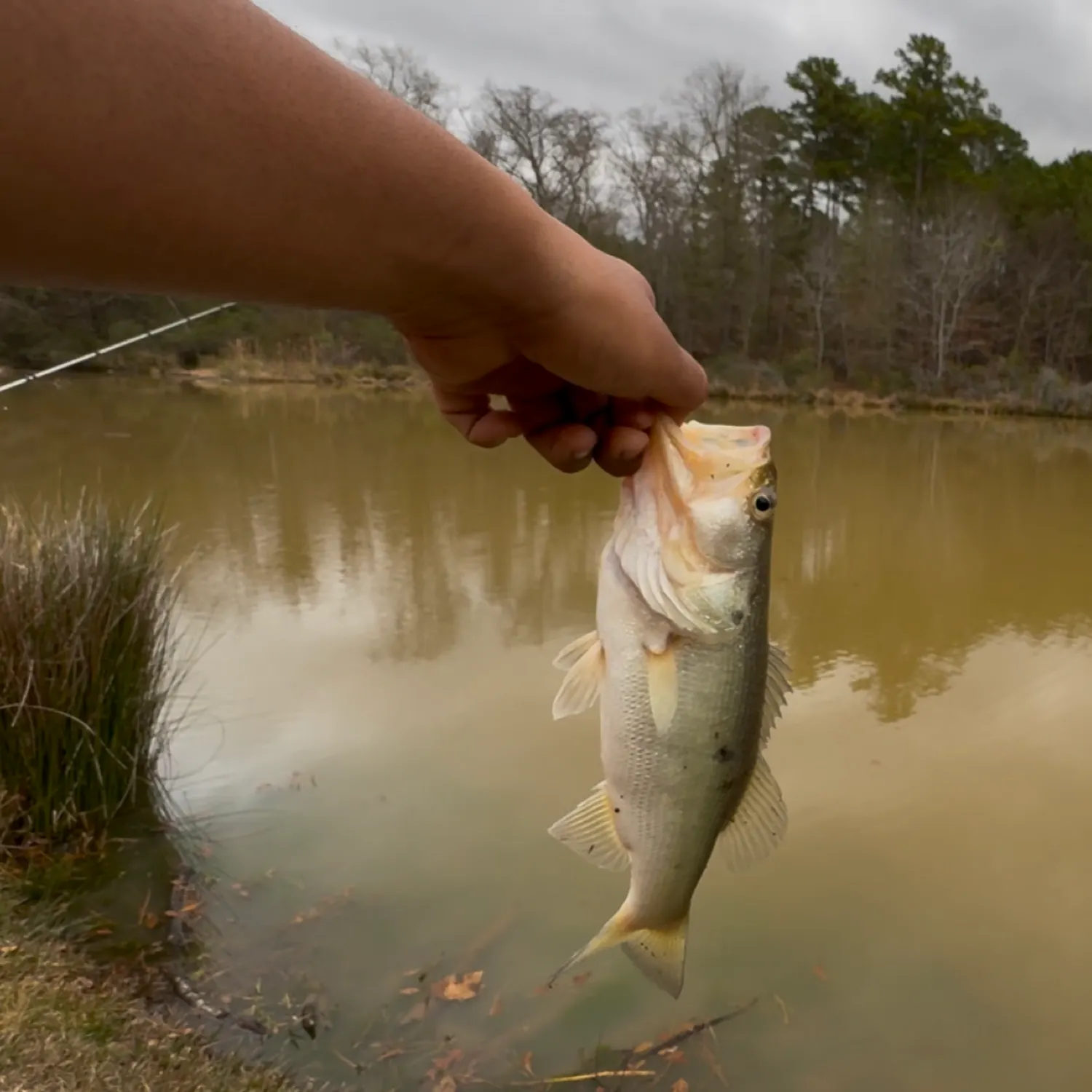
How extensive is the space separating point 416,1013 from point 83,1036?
1.15 metres

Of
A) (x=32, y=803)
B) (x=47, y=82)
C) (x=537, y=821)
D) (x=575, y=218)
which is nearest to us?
(x=47, y=82)

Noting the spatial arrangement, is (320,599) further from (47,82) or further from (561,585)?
(47,82)

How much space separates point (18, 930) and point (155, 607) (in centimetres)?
143

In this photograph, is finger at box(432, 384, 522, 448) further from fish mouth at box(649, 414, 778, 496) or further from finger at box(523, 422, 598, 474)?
fish mouth at box(649, 414, 778, 496)

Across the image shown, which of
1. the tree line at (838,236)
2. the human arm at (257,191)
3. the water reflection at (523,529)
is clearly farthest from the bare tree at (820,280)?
the human arm at (257,191)

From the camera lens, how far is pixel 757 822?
209cm

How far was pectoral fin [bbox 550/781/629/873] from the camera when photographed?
204cm

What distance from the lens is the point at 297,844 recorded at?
4473 mm

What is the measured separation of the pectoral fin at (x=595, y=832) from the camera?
2045 millimetres

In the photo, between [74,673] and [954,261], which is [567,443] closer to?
[74,673]

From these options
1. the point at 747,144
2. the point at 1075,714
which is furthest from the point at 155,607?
the point at 747,144

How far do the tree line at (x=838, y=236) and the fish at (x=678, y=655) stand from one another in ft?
90.4

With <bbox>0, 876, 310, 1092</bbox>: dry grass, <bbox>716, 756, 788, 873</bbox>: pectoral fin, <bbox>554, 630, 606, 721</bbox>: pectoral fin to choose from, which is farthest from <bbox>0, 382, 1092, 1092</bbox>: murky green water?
<bbox>554, 630, 606, 721</bbox>: pectoral fin

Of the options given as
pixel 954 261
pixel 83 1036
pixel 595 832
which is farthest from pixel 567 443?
pixel 954 261
